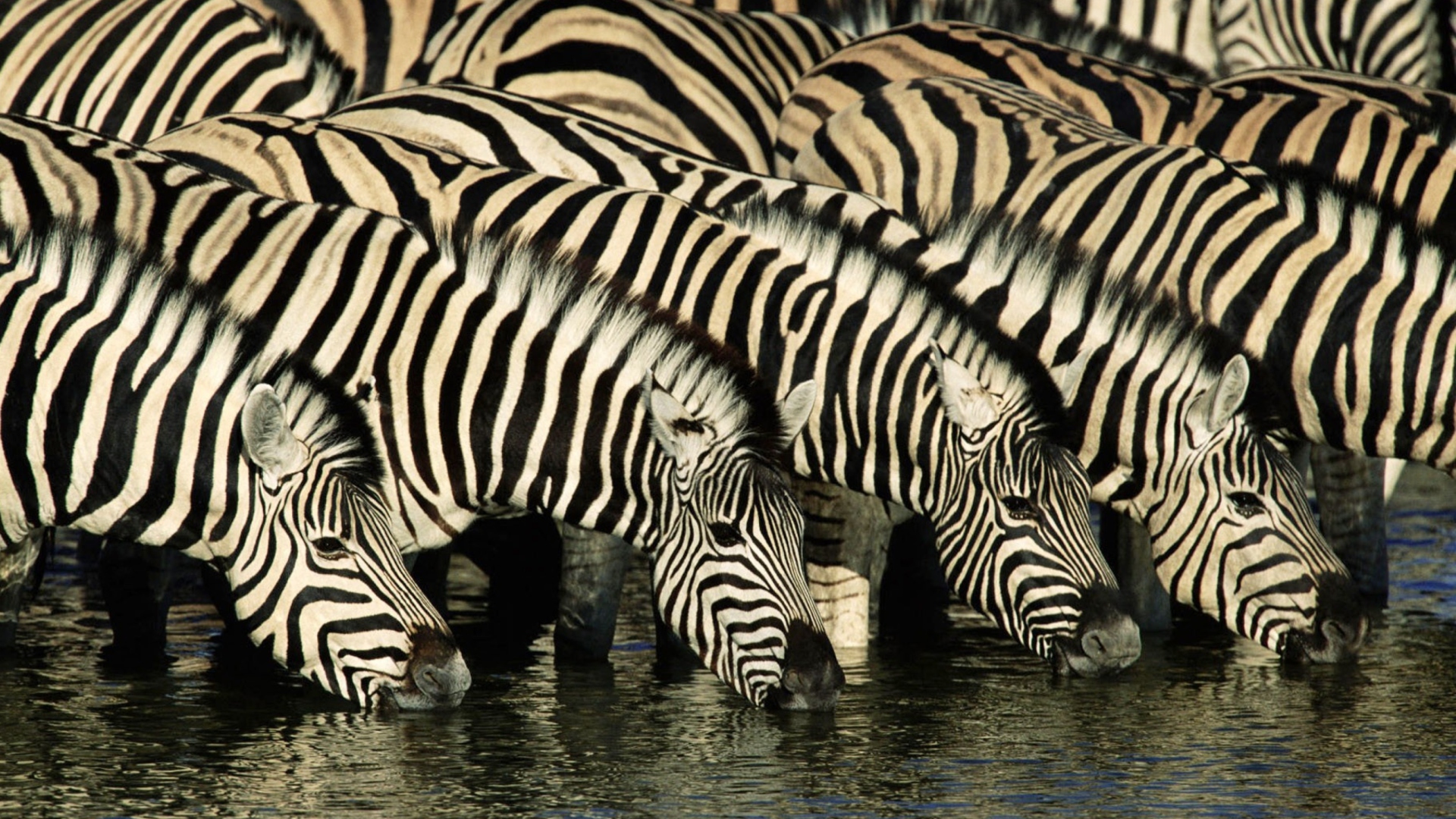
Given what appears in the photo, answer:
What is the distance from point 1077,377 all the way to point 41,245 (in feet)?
14.4

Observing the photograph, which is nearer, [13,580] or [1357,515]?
[13,580]

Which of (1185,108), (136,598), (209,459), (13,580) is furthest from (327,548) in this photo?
(1185,108)

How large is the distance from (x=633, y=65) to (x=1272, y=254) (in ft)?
12.3

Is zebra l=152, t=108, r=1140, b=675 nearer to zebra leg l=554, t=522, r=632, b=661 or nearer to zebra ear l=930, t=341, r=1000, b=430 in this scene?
zebra ear l=930, t=341, r=1000, b=430

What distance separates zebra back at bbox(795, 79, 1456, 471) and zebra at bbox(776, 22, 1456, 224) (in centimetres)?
30

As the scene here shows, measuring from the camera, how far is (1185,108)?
40.4 feet

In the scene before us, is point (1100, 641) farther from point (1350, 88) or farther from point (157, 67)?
point (157, 67)

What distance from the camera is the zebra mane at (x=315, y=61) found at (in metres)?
12.5

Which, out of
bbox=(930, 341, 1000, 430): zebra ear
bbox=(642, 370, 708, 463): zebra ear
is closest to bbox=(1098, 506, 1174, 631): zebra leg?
bbox=(930, 341, 1000, 430): zebra ear

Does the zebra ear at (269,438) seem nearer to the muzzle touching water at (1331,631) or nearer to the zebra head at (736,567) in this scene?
the zebra head at (736,567)

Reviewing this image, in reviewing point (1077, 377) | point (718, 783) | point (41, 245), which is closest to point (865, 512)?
point (1077, 377)

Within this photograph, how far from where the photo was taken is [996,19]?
14.5 m

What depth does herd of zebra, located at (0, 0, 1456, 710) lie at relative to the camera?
8508mm

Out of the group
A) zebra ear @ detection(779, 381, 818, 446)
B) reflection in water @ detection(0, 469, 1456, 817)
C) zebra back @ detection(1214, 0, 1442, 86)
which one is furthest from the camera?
zebra back @ detection(1214, 0, 1442, 86)
